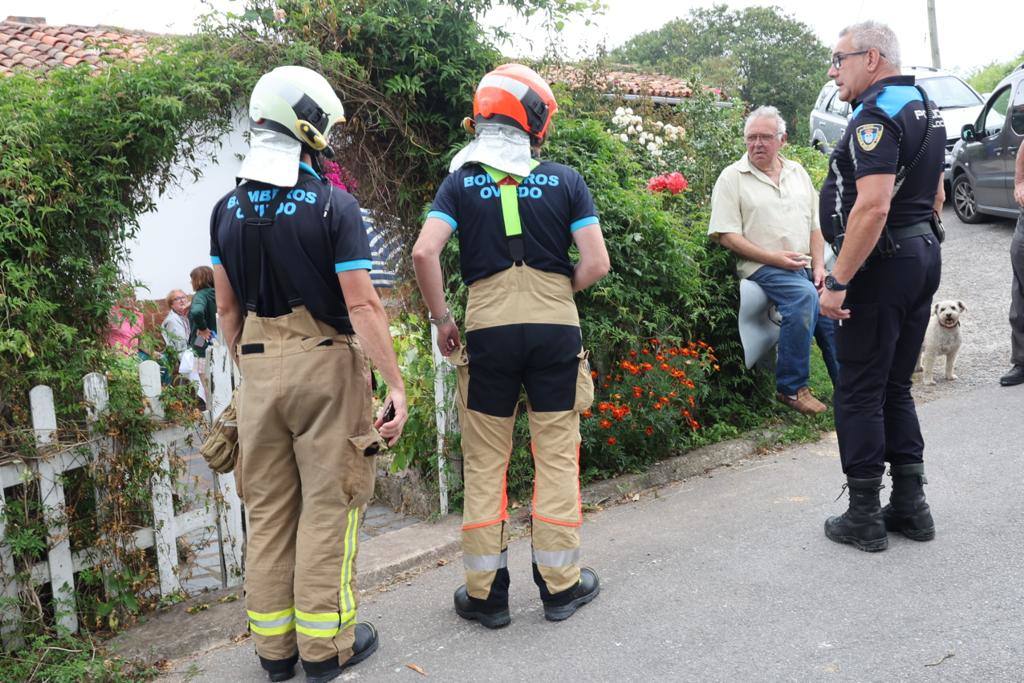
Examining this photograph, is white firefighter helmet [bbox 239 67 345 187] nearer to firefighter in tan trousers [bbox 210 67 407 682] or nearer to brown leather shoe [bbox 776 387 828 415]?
firefighter in tan trousers [bbox 210 67 407 682]

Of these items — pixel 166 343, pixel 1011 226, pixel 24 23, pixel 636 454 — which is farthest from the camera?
pixel 24 23

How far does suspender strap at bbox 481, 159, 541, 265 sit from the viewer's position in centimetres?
357

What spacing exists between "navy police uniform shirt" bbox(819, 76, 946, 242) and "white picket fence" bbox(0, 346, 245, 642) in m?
3.04

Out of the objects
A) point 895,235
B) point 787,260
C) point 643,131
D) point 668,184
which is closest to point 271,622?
point 895,235

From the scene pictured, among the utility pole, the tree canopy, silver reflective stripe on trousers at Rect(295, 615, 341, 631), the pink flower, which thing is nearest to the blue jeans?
the pink flower

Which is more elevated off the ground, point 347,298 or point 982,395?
point 347,298

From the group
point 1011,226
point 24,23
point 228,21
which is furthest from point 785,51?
point 228,21

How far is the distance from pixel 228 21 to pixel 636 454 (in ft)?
11.5

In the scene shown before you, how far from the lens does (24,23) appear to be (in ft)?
48.2

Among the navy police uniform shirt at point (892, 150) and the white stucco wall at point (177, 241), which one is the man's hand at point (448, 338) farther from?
the white stucco wall at point (177, 241)

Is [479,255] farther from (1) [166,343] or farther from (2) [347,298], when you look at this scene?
(1) [166,343]

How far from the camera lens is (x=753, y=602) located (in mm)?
3748

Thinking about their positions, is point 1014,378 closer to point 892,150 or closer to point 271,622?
point 892,150

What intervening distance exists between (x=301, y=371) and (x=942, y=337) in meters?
5.60
